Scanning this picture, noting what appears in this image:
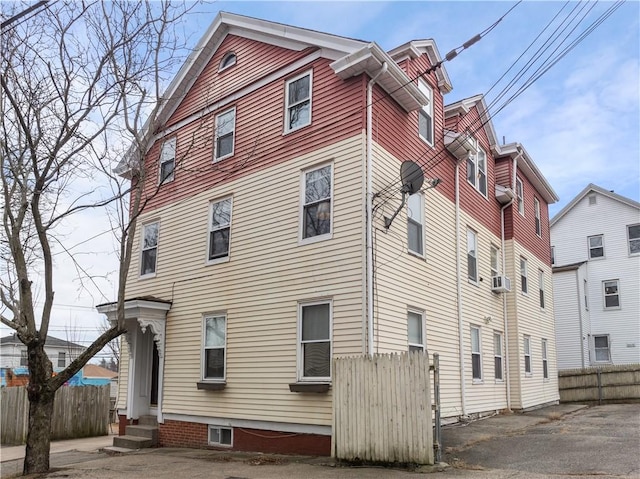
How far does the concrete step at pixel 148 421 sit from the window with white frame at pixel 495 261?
10448 mm

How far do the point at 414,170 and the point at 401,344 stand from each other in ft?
11.6

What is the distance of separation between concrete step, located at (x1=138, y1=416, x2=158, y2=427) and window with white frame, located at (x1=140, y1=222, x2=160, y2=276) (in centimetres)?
379

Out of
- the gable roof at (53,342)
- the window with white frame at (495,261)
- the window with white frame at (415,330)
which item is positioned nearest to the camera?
the window with white frame at (415,330)

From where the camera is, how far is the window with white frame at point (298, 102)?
501 inches

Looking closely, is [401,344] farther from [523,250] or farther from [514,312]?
[523,250]

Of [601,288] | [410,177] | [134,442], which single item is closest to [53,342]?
[134,442]

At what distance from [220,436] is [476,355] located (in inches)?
275

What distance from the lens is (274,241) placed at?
12570 millimetres

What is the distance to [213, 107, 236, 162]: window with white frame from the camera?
574 inches

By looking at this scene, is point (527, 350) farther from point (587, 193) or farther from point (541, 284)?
point (587, 193)

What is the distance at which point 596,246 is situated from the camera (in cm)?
3045

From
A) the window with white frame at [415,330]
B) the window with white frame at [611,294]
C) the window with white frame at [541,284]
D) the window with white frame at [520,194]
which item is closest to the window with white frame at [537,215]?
the window with white frame at [541,284]

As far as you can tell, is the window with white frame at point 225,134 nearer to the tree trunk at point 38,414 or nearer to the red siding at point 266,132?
the red siding at point 266,132

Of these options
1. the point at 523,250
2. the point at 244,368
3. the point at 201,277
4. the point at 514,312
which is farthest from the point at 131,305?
the point at 523,250
